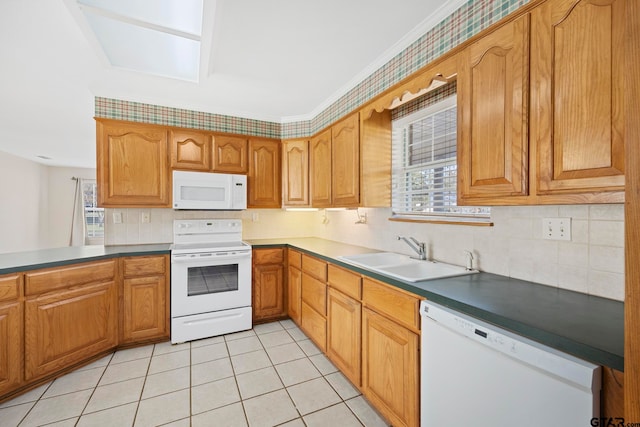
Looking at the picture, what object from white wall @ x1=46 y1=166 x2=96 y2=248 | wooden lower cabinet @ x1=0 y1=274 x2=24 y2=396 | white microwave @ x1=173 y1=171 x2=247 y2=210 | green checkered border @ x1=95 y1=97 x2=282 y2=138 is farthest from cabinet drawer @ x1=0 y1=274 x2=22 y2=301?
white wall @ x1=46 y1=166 x2=96 y2=248

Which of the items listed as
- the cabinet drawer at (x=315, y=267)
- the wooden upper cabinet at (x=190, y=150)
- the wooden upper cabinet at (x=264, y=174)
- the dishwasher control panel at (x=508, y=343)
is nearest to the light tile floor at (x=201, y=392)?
the cabinet drawer at (x=315, y=267)

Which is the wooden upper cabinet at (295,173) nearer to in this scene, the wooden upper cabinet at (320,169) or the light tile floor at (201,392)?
the wooden upper cabinet at (320,169)

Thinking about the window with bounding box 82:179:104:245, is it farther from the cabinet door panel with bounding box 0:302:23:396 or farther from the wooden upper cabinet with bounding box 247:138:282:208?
the cabinet door panel with bounding box 0:302:23:396

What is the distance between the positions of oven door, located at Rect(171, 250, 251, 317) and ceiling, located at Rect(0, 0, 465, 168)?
1.63 metres

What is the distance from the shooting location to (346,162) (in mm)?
2609

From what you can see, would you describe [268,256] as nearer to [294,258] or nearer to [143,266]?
[294,258]

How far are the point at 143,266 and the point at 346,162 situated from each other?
2108 millimetres

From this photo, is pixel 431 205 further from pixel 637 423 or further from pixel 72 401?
pixel 72 401

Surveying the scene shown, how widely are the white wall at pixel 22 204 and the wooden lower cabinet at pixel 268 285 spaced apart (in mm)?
5837

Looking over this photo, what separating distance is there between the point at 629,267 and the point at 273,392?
79.6 inches

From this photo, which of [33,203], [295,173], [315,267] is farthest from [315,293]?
[33,203]

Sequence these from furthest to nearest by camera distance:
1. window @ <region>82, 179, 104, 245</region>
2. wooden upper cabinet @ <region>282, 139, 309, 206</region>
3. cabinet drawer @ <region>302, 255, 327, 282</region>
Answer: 1. window @ <region>82, 179, 104, 245</region>
2. wooden upper cabinet @ <region>282, 139, 309, 206</region>
3. cabinet drawer @ <region>302, 255, 327, 282</region>

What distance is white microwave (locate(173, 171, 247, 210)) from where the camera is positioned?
2.94 m

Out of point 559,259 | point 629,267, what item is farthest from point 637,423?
point 559,259
